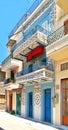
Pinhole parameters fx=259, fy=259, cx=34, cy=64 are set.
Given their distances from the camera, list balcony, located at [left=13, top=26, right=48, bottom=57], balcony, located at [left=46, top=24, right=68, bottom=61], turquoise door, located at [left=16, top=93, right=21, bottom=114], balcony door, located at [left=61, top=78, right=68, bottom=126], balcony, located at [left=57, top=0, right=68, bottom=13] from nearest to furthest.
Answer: balcony, located at [left=46, top=24, right=68, bottom=61], balcony, located at [left=57, top=0, right=68, bottom=13], balcony door, located at [left=61, top=78, right=68, bottom=126], balcony, located at [left=13, top=26, right=48, bottom=57], turquoise door, located at [left=16, top=93, right=21, bottom=114]

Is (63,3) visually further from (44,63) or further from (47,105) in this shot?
(47,105)

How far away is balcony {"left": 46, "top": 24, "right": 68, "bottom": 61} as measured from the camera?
1423 centimetres

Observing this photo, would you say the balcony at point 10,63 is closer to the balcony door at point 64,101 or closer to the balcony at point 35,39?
the balcony at point 35,39

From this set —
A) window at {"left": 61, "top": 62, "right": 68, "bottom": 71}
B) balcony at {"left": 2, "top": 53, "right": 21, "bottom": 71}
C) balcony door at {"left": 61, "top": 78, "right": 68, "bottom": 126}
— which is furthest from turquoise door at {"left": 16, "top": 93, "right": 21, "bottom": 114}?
window at {"left": 61, "top": 62, "right": 68, "bottom": 71}

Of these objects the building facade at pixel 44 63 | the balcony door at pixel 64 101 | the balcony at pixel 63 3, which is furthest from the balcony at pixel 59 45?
the balcony door at pixel 64 101

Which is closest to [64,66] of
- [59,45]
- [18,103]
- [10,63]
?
[59,45]

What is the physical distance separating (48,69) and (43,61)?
192cm

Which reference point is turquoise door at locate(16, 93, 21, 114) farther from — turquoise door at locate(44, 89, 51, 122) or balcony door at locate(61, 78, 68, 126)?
balcony door at locate(61, 78, 68, 126)

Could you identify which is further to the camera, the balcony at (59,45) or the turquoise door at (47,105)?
the turquoise door at (47,105)

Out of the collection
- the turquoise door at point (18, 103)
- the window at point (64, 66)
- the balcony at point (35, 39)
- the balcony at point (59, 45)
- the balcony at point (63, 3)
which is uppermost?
the balcony at point (63, 3)

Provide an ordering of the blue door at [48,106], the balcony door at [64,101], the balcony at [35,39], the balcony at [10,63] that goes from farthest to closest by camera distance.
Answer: the balcony at [10,63]
the balcony at [35,39]
the blue door at [48,106]
the balcony door at [64,101]

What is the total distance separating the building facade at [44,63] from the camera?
16080 millimetres

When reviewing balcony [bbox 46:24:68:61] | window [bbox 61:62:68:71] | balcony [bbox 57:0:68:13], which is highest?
balcony [bbox 57:0:68:13]

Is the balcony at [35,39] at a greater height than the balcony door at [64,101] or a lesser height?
greater
